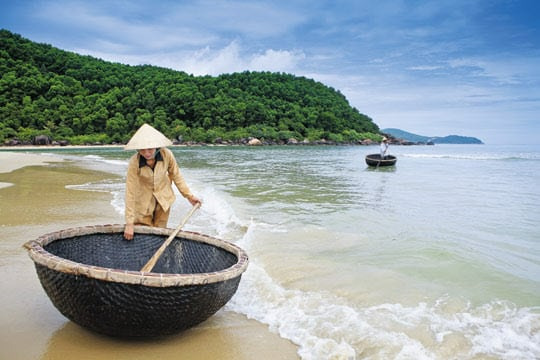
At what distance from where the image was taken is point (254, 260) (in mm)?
4996

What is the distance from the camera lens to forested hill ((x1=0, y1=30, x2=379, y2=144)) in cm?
5469

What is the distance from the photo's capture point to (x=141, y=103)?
65.4m

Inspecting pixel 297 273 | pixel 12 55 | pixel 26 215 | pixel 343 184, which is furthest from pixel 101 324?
pixel 12 55

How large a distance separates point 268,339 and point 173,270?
1.21 m

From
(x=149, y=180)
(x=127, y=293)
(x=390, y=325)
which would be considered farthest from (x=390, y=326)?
(x=149, y=180)

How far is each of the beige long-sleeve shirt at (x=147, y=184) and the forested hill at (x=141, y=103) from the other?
165ft

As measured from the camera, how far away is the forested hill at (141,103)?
54.7 metres

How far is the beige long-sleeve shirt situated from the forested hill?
165ft

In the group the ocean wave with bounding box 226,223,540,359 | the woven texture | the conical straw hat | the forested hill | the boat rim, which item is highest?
the forested hill

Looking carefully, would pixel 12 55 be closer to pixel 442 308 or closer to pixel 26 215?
pixel 26 215

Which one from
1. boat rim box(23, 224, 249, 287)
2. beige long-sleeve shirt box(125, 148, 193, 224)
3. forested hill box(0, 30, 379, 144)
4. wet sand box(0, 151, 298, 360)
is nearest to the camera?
boat rim box(23, 224, 249, 287)

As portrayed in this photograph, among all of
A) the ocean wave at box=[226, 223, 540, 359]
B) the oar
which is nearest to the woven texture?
the oar

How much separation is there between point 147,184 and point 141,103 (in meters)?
66.0

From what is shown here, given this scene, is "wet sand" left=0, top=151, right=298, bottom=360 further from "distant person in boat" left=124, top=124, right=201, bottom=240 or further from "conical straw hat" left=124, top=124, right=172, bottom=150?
"conical straw hat" left=124, top=124, right=172, bottom=150
